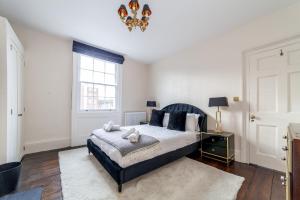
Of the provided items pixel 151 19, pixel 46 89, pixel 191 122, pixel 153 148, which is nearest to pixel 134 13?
pixel 151 19

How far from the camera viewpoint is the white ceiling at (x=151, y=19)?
7.29ft

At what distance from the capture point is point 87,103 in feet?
12.8

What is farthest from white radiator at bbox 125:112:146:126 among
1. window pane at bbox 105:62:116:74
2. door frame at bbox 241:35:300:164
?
door frame at bbox 241:35:300:164

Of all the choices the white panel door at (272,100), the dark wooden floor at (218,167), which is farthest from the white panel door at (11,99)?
the white panel door at (272,100)

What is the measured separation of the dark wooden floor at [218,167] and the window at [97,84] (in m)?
1.59

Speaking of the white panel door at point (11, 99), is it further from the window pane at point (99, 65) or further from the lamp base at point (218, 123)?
the lamp base at point (218, 123)

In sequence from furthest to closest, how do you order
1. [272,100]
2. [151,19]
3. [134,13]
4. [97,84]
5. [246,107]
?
[97,84] < [246,107] < [151,19] < [272,100] < [134,13]

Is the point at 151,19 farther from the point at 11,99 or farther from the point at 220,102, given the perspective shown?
the point at 11,99

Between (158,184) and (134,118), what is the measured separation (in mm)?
2983

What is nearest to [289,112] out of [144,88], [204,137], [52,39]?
[204,137]

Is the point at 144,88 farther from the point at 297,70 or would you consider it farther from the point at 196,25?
the point at 297,70

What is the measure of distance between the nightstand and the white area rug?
1.36 ft

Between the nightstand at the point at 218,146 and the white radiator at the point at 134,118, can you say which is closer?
the nightstand at the point at 218,146

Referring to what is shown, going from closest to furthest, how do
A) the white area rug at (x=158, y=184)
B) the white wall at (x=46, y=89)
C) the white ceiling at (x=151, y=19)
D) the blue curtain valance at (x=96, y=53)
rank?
the white area rug at (x=158, y=184) → the white ceiling at (x=151, y=19) → the white wall at (x=46, y=89) → the blue curtain valance at (x=96, y=53)
